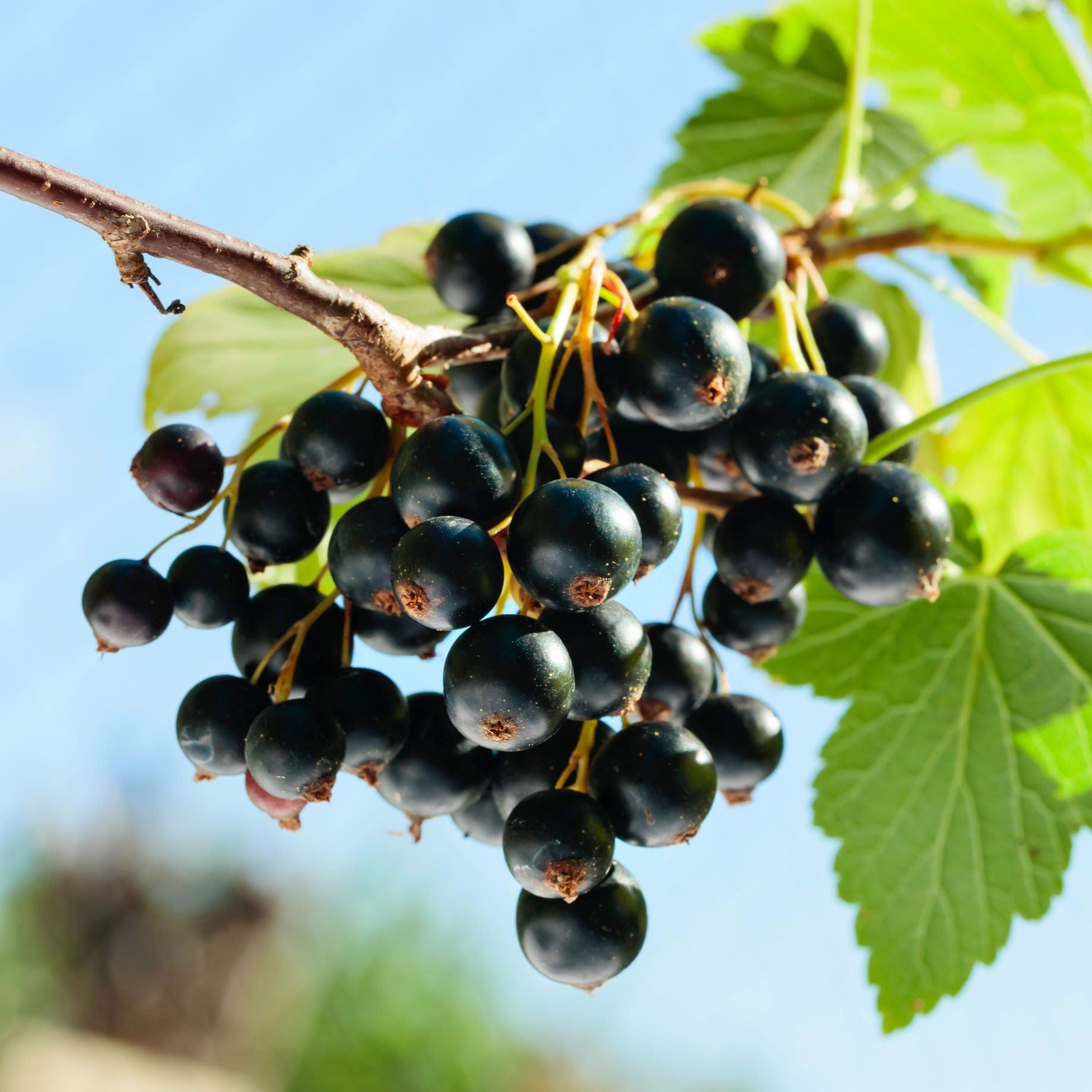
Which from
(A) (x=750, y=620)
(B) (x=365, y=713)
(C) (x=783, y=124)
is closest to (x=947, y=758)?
(A) (x=750, y=620)

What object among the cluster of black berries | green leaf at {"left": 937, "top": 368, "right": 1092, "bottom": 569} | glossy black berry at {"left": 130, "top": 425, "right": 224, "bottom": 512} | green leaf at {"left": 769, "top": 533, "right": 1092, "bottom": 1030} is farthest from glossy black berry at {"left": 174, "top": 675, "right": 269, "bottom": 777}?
green leaf at {"left": 937, "top": 368, "right": 1092, "bottom": 569}

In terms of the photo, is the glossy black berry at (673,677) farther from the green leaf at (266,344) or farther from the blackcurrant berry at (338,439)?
the green leaf at (266,344)

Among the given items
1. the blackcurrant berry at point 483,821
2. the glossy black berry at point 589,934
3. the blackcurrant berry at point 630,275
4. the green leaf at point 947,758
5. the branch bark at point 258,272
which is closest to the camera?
the branch bark at point 258,272

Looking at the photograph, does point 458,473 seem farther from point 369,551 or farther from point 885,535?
point 885,535

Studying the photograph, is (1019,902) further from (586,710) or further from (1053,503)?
(586,710)

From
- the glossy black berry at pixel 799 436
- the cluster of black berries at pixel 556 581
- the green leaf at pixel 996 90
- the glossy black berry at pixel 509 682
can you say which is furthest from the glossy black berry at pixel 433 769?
the green leaf at pixel 996 90

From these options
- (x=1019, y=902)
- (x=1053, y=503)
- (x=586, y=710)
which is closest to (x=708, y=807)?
(x=586, y=710)

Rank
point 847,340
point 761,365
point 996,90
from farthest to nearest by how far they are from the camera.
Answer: point 996,90, point 847,340, point 761,365
